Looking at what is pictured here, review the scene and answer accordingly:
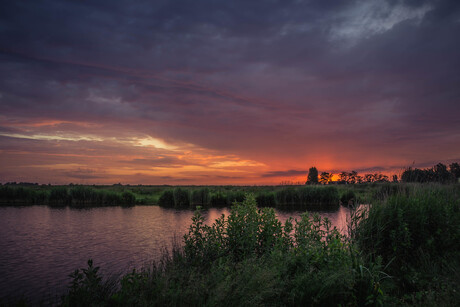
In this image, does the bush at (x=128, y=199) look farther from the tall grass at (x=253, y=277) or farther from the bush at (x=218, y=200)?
the tall grass at (x=253, y=277)

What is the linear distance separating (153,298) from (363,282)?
434cm

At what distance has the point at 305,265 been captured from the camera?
5980mm

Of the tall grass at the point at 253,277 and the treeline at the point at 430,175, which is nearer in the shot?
the tall grass at the point at 253,277

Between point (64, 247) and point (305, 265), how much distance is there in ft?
44.3

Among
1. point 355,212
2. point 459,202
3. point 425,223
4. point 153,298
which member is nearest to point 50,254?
point 153,298

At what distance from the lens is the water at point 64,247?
9906 millimetres

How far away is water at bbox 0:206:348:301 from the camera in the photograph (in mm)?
9906

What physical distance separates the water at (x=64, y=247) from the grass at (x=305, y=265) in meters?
2.70

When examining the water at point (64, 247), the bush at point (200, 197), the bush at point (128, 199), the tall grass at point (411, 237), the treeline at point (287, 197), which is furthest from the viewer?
the bush at point (128, 199)

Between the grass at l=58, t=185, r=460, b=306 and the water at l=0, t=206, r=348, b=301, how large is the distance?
8.85ft

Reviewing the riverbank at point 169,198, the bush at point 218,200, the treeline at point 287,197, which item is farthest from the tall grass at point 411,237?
the bush at point 218,200

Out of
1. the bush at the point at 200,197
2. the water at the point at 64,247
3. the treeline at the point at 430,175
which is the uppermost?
the treeline at the point at 430,175

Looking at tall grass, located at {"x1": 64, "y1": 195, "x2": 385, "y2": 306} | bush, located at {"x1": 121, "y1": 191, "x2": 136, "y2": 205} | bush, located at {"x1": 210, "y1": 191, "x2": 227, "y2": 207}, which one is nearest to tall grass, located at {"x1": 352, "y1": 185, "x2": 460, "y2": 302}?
tall grass, located at {"x1": 64, "y1": 195, "x2": 385, "y2": 306}

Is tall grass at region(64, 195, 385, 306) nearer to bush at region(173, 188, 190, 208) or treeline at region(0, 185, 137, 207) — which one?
bush at region(173, 188, 190, 208)
